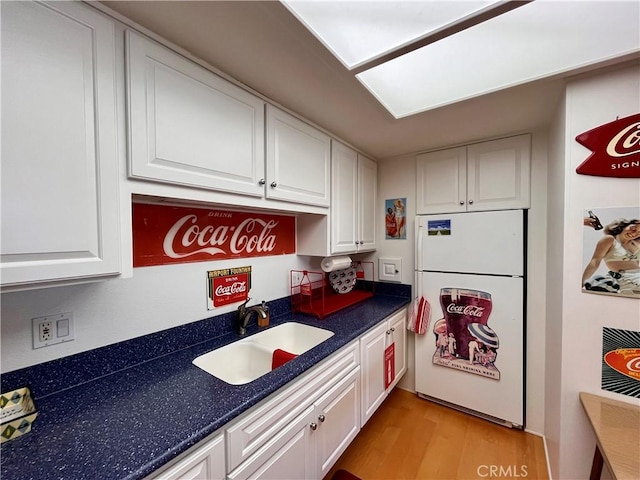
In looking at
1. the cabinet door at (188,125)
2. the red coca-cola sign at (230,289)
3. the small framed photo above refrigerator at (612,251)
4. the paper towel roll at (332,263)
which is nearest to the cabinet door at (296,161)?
the cabinet door at (188,125)

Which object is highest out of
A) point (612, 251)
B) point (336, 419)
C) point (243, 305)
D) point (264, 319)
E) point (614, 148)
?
point (614, 148)

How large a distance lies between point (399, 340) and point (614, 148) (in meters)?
1.77

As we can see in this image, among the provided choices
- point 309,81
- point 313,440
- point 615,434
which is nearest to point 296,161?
point 309,81

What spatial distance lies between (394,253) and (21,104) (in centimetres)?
237

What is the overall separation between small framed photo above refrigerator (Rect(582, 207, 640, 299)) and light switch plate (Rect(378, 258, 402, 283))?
1.27m

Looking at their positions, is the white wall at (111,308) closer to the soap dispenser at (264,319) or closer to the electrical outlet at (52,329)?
the electrical outlet at (52,329)

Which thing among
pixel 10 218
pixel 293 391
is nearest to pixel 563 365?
pixel 293 391

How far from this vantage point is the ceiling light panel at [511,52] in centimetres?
99

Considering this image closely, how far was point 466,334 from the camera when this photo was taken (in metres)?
2.01

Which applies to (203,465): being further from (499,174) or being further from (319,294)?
(499,174)

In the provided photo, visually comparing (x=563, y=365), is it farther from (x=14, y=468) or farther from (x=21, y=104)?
(x=21, y=104)

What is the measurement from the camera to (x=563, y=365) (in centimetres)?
129

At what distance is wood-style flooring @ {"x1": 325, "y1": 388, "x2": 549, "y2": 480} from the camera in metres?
1.58

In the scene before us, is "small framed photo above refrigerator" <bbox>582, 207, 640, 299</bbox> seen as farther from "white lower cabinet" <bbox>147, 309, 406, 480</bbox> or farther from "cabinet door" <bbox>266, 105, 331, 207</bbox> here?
"cabinet door" <bbox>266, 105, 331, 207</bbox>
